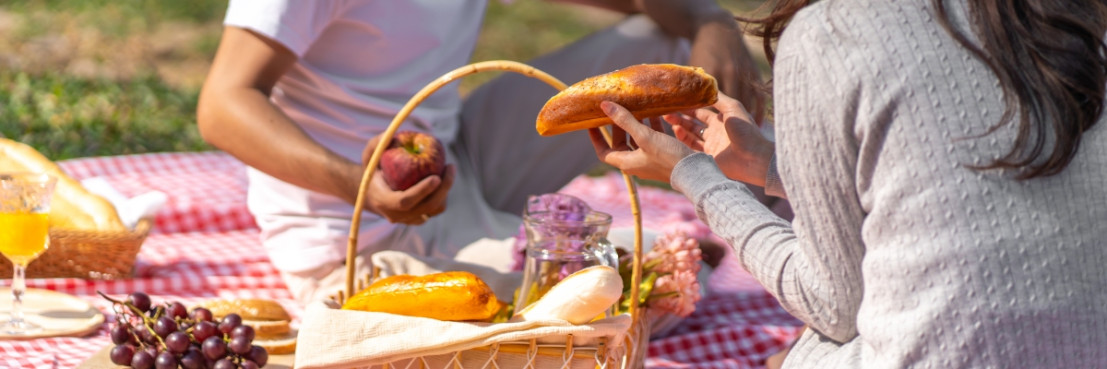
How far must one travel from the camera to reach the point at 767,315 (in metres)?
2.79

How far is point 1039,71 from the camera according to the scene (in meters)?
1.20

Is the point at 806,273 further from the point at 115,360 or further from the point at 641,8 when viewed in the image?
the point at 641,8

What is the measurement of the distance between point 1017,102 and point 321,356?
3.32ft

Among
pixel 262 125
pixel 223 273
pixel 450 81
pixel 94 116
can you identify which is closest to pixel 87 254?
pixel 223 273

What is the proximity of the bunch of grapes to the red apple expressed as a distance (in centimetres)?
40

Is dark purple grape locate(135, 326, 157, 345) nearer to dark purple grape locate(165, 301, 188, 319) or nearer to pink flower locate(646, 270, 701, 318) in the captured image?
dark purple grape locate(165, 301, 188, 319)

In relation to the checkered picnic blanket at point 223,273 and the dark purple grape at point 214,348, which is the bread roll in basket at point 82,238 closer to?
the checkered picnic blanket at point 223,273

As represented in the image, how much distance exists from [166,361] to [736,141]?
3.23 feet

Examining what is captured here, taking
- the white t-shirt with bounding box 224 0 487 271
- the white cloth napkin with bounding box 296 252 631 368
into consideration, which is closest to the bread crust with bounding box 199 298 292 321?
the white t-shirt with bounding box 224 0 487 271

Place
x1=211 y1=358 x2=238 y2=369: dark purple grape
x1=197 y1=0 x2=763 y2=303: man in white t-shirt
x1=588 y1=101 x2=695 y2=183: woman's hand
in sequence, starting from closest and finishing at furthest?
x1=588 y1=101 x2=695 y2=183: woman's hand → x1=211 y1=358 x2=238 y2=369: dark purple grape → x1=197 y1=0 x2=763 y2=303: man in white t-shirt

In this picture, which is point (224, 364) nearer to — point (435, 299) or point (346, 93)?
point (435, 299)

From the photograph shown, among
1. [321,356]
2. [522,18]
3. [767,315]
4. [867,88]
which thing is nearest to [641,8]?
[767,315]

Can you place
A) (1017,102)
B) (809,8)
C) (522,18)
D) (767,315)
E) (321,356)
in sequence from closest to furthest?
(1017,102) → (809,8) → (321,356) → (767,315) → (522,18)

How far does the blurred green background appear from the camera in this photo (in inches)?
189
